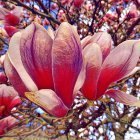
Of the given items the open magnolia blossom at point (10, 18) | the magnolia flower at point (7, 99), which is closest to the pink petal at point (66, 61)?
the magnolia flower at point (7, 99)

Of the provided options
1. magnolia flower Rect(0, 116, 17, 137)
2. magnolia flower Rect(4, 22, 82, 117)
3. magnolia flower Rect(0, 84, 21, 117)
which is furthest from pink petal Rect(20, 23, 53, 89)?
magnolia flower Rect(0, 116, 17, 137)

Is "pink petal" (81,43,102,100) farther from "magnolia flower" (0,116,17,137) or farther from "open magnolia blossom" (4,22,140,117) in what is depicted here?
"magnolia flower" (0,116,17,137)

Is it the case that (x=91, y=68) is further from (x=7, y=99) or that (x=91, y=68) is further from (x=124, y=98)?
(x=7, y=99)

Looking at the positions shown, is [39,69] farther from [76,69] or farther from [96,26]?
[96,26]

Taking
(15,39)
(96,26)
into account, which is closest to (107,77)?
(15,39)

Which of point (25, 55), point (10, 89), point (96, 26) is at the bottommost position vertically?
point (96, 26)
